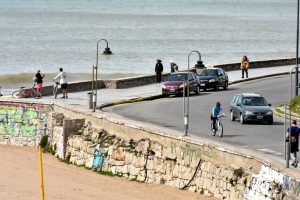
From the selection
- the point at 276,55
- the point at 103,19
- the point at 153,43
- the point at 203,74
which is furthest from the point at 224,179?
the point at 103,19

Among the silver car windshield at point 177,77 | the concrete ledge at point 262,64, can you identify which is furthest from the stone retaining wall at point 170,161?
the concrete ledge at point 262,64

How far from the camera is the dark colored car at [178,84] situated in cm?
5746

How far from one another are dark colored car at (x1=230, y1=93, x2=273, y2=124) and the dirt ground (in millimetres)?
9000

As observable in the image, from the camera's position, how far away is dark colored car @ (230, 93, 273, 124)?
148ft

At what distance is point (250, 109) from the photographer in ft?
149

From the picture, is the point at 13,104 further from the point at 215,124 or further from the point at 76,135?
the point at 215,124

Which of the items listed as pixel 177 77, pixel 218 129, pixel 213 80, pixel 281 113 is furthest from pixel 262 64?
pixel 218 129

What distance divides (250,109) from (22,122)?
10.8 metres

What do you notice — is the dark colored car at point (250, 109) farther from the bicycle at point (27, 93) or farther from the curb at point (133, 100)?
the bicycle at point (27, 93)

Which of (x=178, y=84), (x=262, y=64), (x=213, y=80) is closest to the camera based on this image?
(x=178, y=84)

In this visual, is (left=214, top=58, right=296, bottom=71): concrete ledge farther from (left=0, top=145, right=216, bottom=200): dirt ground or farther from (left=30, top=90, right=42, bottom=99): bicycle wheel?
(left=0, top=145, right=216, bottom=200): dirt ground

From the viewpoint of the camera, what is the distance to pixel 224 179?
3123 centimetres

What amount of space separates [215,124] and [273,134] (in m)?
2.58

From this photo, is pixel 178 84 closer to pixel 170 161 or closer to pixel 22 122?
pixel 22 122
